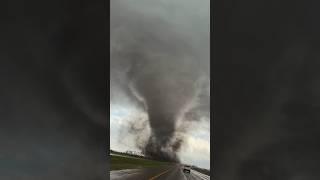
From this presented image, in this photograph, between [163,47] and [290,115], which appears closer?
[290,115]

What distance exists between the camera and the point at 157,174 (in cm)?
280

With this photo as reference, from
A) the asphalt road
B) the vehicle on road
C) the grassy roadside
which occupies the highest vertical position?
the grassy roadside

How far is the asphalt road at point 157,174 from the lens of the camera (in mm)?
2793

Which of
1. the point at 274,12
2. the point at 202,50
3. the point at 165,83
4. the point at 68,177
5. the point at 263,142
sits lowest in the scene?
the point at 68,177

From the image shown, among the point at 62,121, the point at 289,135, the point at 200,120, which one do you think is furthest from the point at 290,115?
the point at 62,121

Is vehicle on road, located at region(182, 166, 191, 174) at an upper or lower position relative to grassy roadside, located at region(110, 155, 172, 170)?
lower

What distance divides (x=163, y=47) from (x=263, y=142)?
89 centimetres

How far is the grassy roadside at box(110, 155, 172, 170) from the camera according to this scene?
112 inches

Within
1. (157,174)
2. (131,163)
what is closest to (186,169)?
(157,174)

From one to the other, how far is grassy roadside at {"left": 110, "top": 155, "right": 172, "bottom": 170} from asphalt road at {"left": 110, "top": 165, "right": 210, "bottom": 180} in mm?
28

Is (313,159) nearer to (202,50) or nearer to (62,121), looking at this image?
(202,50)

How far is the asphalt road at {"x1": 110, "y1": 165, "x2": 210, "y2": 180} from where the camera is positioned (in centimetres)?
279

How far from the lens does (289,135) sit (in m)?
2.73

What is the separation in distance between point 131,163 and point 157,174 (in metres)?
0.18
